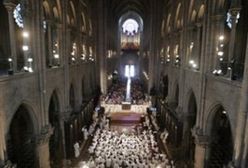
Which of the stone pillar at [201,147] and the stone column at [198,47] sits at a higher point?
the stone column at [198,47]

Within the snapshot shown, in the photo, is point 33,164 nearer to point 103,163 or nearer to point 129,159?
point 103,163

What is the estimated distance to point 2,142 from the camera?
8273 mm

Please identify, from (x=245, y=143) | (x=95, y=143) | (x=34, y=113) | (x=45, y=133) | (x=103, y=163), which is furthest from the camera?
(x=95, y=143)

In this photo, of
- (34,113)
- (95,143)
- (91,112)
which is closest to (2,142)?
(34,113)

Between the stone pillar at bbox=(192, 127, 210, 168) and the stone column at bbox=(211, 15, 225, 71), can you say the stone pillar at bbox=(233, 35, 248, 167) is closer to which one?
the stone column at bbox=(211, 15, 225, 71)

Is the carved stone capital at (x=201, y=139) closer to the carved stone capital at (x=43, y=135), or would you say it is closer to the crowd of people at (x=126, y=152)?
the crowd of people at (x=126, y=152)

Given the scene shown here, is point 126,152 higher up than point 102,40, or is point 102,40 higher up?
point 102,40

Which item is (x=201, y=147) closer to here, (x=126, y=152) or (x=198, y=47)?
(x=126, y=152)

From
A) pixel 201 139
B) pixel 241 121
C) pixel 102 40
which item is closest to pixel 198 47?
pixel 201 139

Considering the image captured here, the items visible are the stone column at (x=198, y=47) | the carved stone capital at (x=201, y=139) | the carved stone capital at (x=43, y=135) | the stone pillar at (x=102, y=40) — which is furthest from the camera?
the stone pillar at (x=102, y=40)

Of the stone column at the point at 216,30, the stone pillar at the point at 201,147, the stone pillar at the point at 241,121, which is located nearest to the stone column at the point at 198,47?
the stone column at the point at 216,30

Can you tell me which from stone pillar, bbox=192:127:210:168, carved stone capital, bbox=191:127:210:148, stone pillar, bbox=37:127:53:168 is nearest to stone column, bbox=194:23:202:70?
carved stone capital, bbox=191:127:210:148

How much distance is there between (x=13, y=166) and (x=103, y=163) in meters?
6.48

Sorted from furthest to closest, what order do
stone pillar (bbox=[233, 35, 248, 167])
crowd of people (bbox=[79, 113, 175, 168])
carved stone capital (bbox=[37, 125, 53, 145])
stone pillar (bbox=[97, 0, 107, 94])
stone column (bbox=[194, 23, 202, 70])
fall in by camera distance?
1. stone pillar (bbox=[97, 0, 107, 94])
2. stone column (bbox=[194, 23, 202, 70])
3. crowd of people (bbox=[79, 113, 175, 168])
4. carved stone capital (bbox=[37, 125, 53, 145])
5. stone pillar (bbox=[233, 35, 248, 167])
